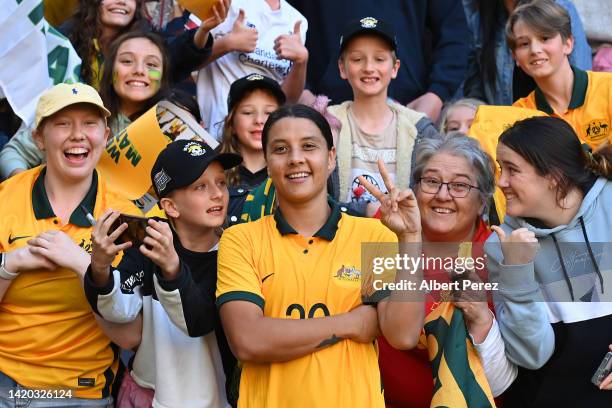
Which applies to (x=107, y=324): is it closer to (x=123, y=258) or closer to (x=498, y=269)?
(x=123, y=258)

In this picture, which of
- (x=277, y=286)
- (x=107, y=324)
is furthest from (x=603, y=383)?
(x=107, y=324)

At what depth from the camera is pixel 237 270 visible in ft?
13.0

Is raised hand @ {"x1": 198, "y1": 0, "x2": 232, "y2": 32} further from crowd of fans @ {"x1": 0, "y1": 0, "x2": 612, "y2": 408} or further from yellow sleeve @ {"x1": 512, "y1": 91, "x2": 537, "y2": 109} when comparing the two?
yellow sleeve @ {"x1": 512, "y1": 91, "x2": 537, "y2": 109}

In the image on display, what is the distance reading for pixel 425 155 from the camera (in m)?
4.73

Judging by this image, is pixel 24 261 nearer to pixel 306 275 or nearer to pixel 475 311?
pixel 306 275

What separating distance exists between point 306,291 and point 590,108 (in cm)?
245

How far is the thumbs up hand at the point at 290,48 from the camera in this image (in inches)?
232

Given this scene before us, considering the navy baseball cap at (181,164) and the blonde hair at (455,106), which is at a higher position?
the blonde hair at (455,106)


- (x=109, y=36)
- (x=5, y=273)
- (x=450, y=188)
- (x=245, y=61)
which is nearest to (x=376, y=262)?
(x=450, y=188)

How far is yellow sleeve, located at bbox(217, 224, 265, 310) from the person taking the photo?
3.88 meters

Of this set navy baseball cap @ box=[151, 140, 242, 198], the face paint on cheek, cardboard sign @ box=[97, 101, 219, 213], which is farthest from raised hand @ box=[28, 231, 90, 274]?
the face paint on cheek

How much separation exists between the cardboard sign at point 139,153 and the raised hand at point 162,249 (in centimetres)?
127

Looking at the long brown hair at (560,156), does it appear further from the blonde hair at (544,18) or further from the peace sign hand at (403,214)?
the blonde hair at (544,18)

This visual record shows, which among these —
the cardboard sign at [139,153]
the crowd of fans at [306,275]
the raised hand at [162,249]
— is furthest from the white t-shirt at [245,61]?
the raised hand at [162,249]
